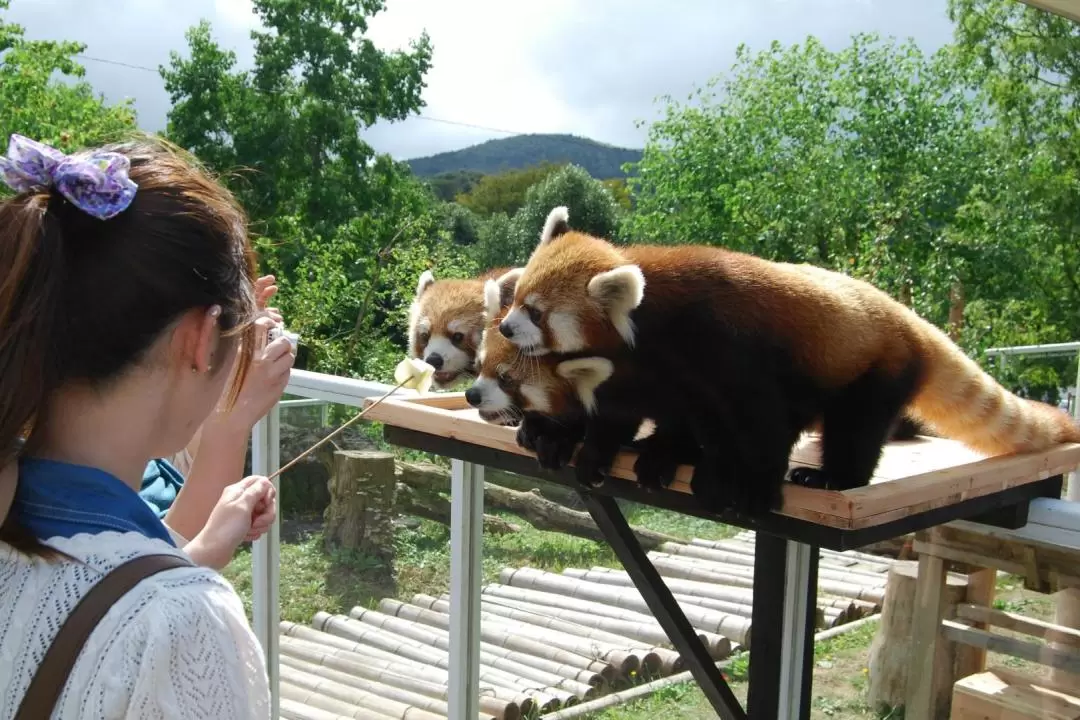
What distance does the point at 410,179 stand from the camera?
15.1 m

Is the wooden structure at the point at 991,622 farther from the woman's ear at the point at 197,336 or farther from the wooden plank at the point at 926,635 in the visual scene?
the woman's ear at the point at 197,336

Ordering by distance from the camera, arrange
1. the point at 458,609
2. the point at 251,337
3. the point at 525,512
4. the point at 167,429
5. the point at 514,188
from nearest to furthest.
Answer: the point at 167,429
the point at 251,337
the point at 458,609
the point at 525,512
the point at 514,188

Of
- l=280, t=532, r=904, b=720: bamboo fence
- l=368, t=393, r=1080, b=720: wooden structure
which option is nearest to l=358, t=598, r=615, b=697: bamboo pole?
l=280, t=532, r=904, b=720: bamboo fence

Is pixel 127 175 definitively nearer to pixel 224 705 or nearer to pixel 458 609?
pixel 224 705

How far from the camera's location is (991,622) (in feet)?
4.65

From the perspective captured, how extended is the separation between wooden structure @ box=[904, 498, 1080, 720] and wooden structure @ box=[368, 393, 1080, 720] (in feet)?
0.15

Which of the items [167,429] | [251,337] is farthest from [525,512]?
[167,429]

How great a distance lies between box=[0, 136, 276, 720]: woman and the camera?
730mm

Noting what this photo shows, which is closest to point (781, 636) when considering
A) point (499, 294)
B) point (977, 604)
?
point (977, 604)

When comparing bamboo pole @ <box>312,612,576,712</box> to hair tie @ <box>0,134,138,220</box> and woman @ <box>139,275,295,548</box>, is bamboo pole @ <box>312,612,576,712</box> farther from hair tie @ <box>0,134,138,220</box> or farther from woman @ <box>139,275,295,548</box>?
hair tie @ <box>0,134,138,220</box>

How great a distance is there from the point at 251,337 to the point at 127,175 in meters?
0.40

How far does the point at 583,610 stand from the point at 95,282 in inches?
67.1

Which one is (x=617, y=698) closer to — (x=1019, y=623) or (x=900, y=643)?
(x=900, y=643)

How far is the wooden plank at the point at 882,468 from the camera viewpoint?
113cm
